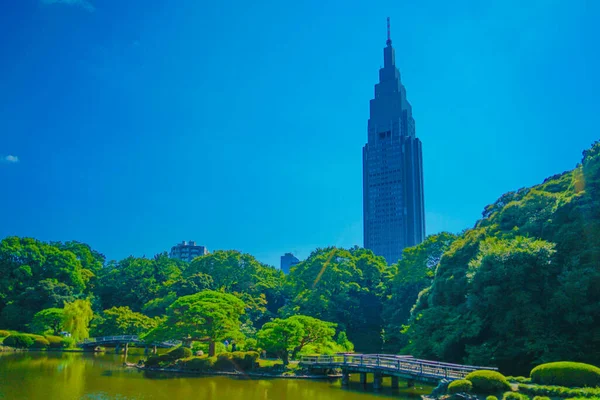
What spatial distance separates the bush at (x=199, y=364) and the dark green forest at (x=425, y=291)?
5.97ft

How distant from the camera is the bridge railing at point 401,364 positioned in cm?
2072

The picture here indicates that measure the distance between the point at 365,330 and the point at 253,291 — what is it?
15.3 meters

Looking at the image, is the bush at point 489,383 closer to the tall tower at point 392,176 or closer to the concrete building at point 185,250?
the tall tower at point 392,176

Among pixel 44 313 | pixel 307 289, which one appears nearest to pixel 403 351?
pixel 307 289

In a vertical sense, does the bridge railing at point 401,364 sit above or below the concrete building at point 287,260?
below

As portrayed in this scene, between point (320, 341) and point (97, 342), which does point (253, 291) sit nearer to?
point (97, 342)

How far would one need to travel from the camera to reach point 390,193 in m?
108

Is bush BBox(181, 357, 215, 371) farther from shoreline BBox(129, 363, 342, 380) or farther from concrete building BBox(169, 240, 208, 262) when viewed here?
concrete building BBox(169, 240, 208, 262)

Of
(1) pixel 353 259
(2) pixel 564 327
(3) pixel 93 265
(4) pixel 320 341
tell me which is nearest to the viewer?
(2) pixel 564 327

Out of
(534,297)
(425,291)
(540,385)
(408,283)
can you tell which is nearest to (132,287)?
(408,283)

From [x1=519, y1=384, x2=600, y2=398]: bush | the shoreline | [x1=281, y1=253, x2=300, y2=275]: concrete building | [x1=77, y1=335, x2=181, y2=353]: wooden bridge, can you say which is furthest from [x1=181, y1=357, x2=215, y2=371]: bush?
[x1=281, y1=253, x2=300, y2=275]: concrete building

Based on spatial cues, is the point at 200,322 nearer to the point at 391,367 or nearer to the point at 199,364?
the point at 199,364

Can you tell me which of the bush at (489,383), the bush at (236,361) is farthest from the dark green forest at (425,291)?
the bush at (489,383)

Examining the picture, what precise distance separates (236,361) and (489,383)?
17.1 meters
